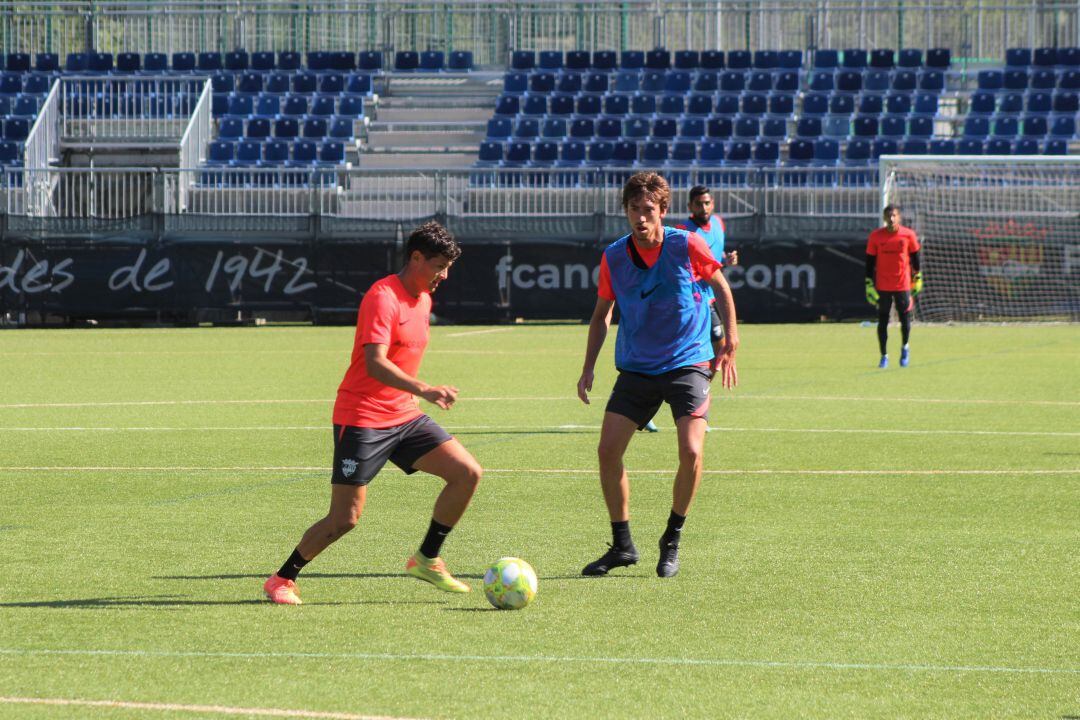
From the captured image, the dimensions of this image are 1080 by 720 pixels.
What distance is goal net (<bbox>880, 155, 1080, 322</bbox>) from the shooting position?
108 ft

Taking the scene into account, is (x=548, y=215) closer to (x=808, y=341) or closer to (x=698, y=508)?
(x=808, y=341)

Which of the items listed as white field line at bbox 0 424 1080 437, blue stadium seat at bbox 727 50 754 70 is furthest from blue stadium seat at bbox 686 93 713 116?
white field line at bbox 0 424 1080 437

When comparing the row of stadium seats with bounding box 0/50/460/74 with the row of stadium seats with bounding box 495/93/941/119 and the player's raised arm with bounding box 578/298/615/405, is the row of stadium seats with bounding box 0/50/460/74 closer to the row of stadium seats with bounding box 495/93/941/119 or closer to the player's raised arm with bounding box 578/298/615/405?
the row of stadium seats with bounding box 495/93/941/119

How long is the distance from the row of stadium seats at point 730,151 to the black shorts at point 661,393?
3006cm

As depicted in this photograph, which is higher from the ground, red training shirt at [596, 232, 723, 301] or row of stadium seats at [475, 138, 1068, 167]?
row of stadium seats at [475, 138, 1068, 167]

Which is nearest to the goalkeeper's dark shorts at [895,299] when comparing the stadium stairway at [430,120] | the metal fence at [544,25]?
the stadium stairway at [430,120]

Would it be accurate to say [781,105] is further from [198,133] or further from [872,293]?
[872,293]

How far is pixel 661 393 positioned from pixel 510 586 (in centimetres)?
165

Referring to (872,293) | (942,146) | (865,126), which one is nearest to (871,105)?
(865,126)

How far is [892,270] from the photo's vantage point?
2223 cm

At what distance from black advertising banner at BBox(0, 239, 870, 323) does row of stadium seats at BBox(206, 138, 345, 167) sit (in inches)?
283

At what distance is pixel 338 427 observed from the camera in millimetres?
7352

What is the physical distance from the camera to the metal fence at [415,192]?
34.6 metres

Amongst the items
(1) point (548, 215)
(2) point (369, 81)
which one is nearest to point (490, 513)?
(1) point (548, 215)
